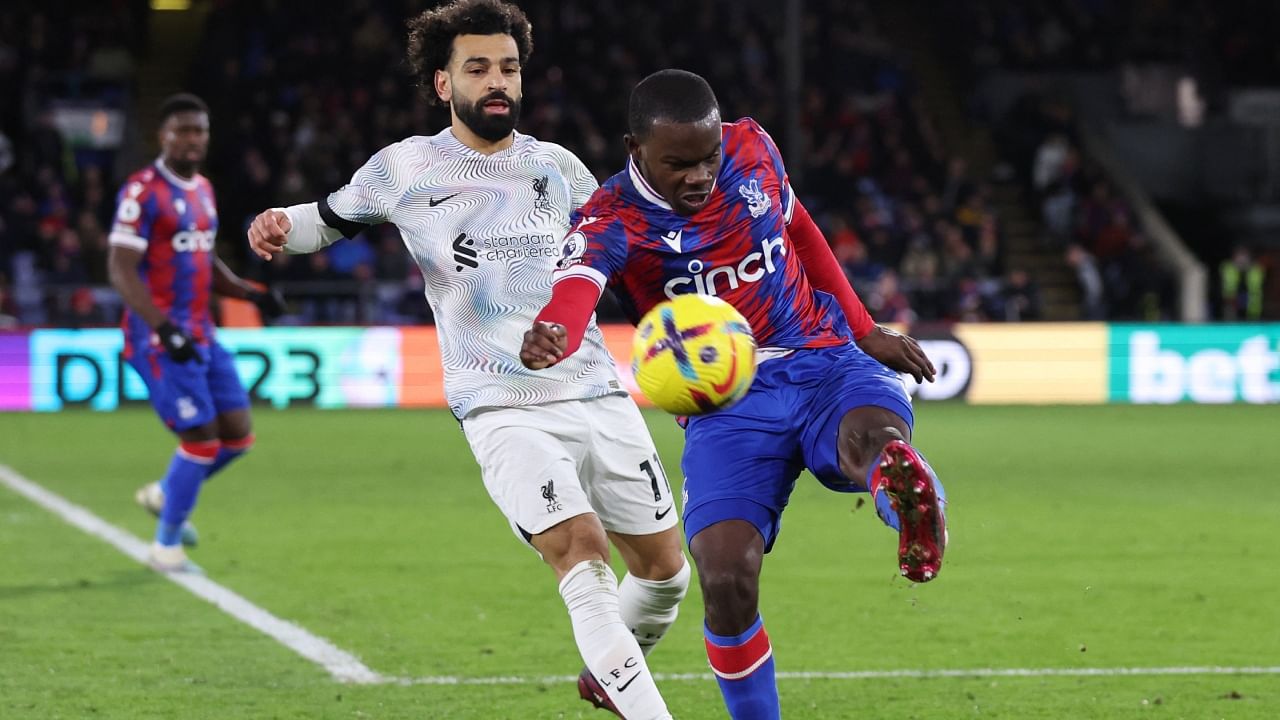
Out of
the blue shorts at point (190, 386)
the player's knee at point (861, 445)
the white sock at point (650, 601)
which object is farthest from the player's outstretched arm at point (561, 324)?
the blue shorts at point (190, 386)

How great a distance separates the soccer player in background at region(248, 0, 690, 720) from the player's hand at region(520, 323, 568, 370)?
0.50 m

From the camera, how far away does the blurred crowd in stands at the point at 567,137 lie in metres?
21.3

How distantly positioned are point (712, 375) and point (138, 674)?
9.35 ft

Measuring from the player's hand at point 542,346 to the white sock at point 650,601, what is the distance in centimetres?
113

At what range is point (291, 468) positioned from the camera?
13.8 meters

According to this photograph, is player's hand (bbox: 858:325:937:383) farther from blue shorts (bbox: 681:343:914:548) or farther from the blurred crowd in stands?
the blurred crowd in stands

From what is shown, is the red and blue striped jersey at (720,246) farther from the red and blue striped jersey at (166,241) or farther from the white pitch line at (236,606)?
the red and blue striped jersey at (166,241)

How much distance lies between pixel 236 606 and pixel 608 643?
3.59m

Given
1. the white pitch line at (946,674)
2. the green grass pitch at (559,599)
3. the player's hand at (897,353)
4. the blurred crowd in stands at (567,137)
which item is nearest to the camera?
the player's hand at (897,353)

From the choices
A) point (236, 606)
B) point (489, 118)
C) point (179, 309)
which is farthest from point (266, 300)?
point (489, 118)

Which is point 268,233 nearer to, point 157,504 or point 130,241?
point 130,241

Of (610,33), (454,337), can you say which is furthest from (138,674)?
(610,33)

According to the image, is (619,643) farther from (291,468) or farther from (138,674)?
(291,468)

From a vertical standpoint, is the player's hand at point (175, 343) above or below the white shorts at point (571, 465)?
below
